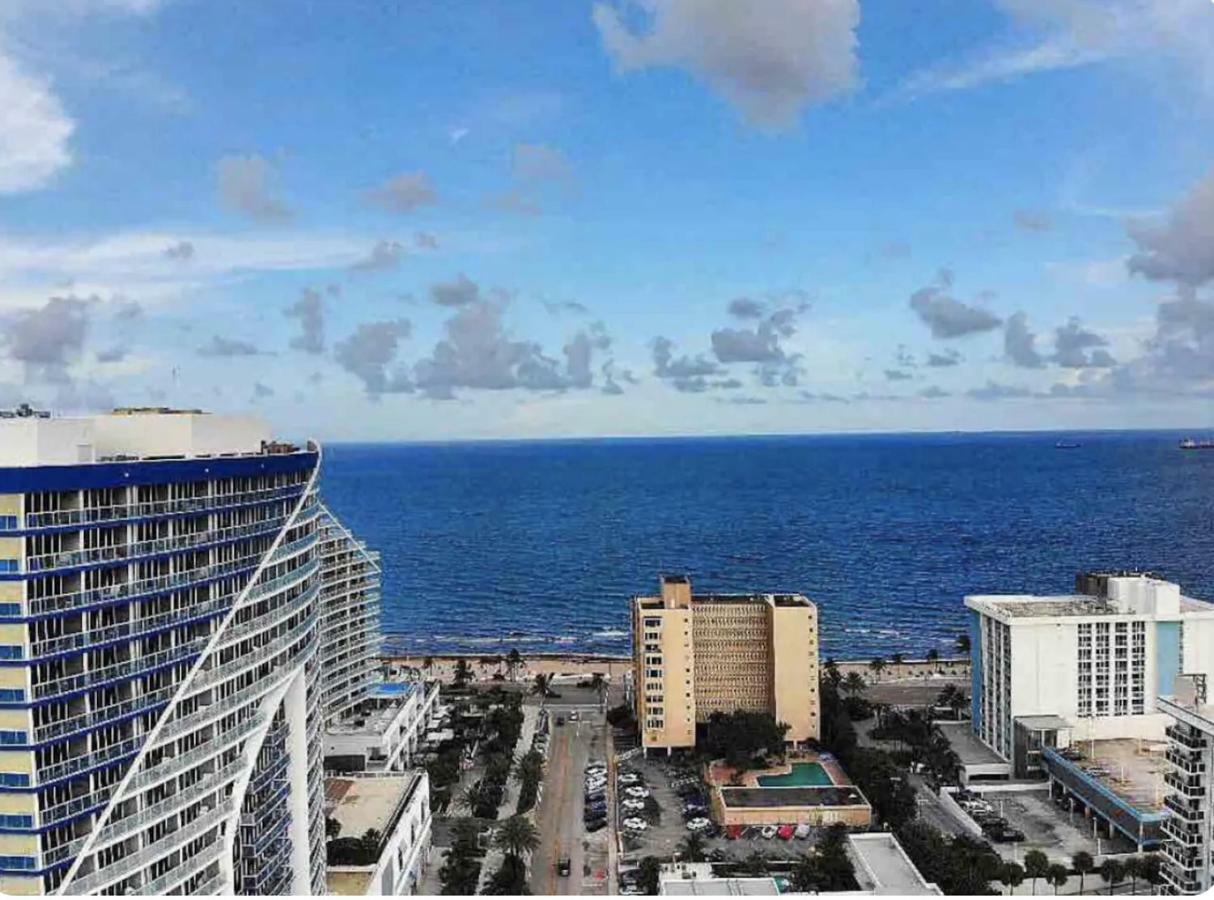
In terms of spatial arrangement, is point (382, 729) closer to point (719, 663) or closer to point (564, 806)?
point (564, 806)

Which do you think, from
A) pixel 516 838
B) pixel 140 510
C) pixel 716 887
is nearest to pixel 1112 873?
pixel 716 887

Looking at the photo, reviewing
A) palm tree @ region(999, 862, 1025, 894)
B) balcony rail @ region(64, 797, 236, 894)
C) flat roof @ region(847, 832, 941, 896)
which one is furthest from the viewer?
palm tree @ region(999, 862, 1025, 894)

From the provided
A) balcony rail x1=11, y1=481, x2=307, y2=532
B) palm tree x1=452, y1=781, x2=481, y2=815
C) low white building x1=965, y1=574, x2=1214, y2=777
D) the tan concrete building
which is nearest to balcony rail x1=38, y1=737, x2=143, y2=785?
balcony rail x1=11, y1=481, x2=307, y2=532

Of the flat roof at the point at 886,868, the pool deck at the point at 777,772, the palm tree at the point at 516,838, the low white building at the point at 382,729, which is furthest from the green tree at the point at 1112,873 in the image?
the low white building at the point at 382,729

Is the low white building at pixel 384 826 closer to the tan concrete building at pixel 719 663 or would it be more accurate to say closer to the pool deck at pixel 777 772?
the pool deck at pixel 777 772

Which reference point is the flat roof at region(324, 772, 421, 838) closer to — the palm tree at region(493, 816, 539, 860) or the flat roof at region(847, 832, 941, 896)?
the palm tree at region(493, 816, 539, 860)

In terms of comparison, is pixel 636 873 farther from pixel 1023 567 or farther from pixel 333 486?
pixel 333 486
